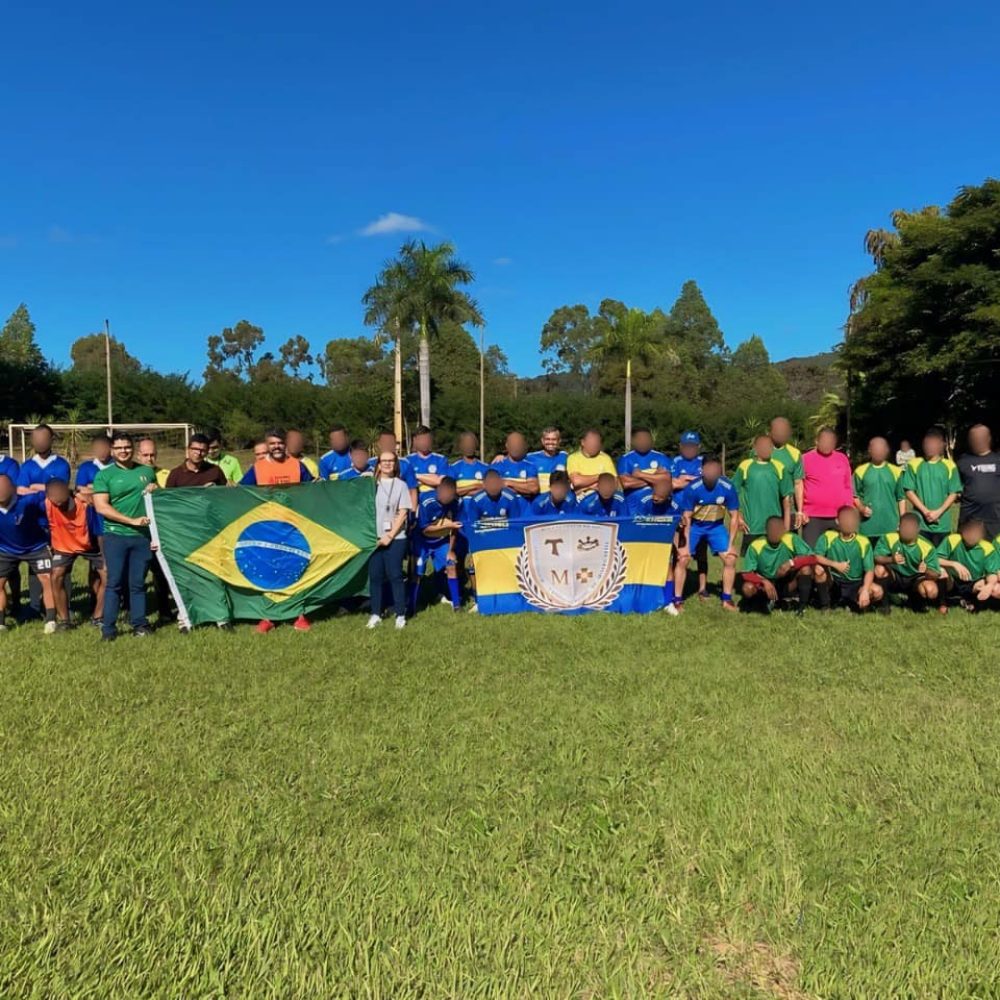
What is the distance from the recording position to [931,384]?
22875mm

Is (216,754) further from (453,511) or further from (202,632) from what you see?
(453,511)

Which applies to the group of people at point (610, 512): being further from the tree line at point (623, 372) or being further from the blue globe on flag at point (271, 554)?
the tree line at point (623, 372)

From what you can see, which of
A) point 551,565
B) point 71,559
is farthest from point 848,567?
point 71,559

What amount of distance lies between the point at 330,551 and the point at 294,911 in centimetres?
448

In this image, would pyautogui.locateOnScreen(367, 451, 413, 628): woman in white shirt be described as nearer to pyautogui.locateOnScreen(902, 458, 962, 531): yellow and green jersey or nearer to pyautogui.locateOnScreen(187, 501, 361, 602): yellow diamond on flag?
pyautogui.locateOnScreen(187, 501, 361, 602): yellow diamond on flag

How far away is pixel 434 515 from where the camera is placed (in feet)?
24.5

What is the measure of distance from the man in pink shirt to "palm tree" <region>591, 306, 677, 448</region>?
3151 centimetres

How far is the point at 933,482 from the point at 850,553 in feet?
→ 3.99

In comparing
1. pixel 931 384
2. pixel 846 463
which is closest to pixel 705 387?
pixel 931 384

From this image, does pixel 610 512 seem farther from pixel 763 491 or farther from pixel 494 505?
pixel 763 491

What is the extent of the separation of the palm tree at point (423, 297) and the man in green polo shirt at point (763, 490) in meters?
26.3

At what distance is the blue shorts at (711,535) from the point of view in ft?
24.1

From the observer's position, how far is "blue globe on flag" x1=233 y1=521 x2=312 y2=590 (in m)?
6.61

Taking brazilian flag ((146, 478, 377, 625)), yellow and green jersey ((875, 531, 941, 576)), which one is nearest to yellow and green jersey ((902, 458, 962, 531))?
yellow and green jersey ((875, 531, 941, 576))
